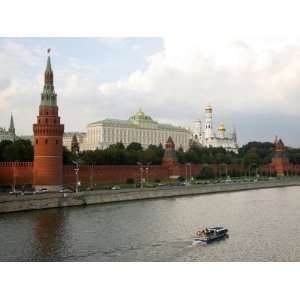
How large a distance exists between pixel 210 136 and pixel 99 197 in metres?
59.1

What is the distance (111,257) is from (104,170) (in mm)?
21479

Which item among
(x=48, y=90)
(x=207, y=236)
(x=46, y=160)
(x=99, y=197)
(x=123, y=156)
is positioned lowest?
(x=207, y=236)

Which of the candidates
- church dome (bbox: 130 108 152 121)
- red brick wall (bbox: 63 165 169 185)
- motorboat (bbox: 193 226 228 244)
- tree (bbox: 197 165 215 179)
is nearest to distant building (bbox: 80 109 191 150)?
church dome (bbox: 130 108 152 121)

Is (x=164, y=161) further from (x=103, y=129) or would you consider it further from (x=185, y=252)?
(x=185, y=252)

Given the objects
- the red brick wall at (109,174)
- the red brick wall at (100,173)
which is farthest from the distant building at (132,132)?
the red brick wall at (109,174)

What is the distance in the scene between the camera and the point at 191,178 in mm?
44781

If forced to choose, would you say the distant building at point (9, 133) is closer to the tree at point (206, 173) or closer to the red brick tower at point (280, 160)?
the tree at point (206, 173)

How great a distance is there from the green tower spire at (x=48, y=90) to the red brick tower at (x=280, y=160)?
114 feet

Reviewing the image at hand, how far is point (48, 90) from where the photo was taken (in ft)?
99.9

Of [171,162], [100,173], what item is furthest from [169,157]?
[100,173]

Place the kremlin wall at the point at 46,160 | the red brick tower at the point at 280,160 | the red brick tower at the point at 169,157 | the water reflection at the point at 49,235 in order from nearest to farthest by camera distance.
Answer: the water reflection at the point at 49,235
the kremlin wall at the point at 46,160
the red brick tower at the point at 169,157
the red brick tower at the point at 280,160

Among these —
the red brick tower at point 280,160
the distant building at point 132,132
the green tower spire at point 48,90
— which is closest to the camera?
the green tower spire at point 48,90

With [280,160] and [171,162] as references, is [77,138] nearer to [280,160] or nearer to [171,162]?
[280,160]

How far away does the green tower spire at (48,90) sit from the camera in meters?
29.9
